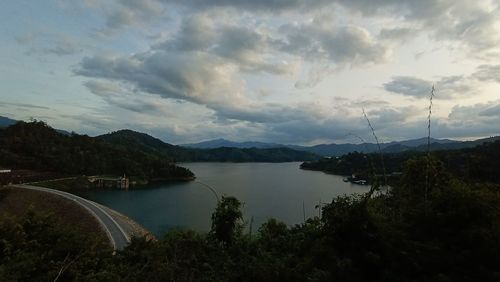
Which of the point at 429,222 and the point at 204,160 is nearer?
the point at 429,222

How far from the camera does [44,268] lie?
12094 millimetres

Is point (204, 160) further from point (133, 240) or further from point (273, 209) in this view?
point (133, 240)

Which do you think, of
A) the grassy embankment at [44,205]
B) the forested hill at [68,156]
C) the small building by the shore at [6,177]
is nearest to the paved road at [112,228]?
the grassy embankment at [44,205]

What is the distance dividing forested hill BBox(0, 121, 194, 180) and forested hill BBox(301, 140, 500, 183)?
4711 cm

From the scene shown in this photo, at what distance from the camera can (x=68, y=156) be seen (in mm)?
93688

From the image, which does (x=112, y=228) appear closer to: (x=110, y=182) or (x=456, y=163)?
(x=456, y=163)

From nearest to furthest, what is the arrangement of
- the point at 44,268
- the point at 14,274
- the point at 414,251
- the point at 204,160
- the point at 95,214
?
the point at 414,251
the point at 14,274
the point at 44,268
the point at 95,214
the point at 204,160

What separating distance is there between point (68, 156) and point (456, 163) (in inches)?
3257

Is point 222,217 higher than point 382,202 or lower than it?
lower

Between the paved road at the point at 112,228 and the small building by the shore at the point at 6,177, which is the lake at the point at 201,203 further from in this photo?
the small building by the shore at the point at 6,177

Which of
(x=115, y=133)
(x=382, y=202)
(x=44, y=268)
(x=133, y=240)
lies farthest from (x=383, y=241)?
(x=115, y=133)

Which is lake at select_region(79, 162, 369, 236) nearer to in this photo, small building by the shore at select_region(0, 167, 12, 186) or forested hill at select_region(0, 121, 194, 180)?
small building by the shore at select_region(0, 167, 12, 186)

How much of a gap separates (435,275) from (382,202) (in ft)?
8.74

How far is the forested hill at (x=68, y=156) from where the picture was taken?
88.0 meters
